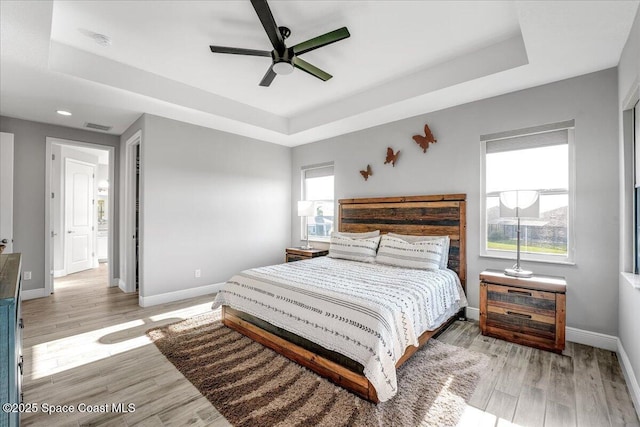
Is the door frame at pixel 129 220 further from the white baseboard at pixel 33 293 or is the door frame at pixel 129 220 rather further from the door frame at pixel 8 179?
the door frame at pixel 8 179

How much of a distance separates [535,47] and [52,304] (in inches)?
246

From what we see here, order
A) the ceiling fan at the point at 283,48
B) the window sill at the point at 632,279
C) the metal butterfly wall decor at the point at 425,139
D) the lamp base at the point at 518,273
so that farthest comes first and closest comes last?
the metal butterfly wall decor at the point at 425,139
the lamp base at the point at 518,273
the ceiling fan at the point at 283,48
the window sill at the point at 632,279

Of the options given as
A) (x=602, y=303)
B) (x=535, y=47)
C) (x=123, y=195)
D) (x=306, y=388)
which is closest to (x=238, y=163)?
(x=123, y=195)

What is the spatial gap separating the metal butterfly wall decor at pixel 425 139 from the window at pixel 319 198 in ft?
5.44

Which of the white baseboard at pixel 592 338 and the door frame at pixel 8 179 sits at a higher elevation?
the door frame at pixel 8 179

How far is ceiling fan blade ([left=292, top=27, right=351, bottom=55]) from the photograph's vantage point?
2199mm

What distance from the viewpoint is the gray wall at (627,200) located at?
2102mm

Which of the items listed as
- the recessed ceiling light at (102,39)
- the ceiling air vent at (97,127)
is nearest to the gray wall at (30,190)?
the ceiling air vent at (97,127)

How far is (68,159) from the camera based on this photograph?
595 centimetres

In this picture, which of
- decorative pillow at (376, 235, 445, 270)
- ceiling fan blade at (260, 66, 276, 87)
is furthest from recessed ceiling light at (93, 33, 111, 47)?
decorative pillow at (376, 235, 445, 270)

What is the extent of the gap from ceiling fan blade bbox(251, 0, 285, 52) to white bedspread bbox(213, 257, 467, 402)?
2.03 metres

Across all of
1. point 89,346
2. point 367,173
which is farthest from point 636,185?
point 89,346

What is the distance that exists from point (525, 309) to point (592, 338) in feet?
2.24

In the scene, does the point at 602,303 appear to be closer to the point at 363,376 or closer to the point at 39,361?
the point at 363,376
